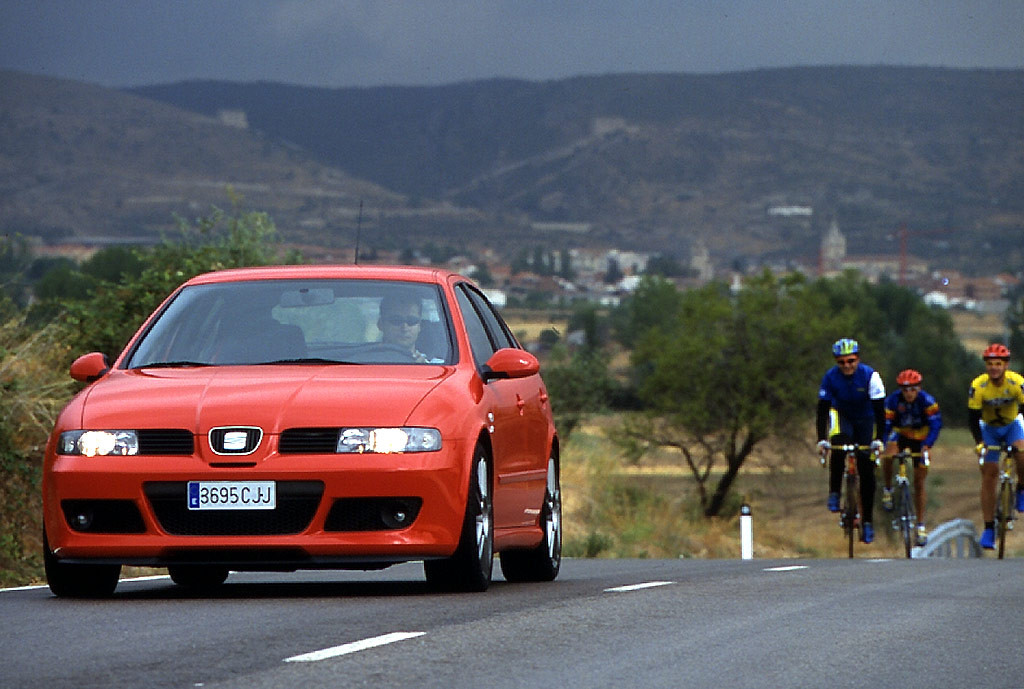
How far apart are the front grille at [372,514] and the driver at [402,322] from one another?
3.70 ft

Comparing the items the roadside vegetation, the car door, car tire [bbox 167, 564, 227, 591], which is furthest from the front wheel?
car tire [bbox 167, 564, 227, 591]

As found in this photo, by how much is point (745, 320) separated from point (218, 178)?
95376 millimetres

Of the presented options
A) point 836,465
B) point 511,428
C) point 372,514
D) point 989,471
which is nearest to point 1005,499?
point 989,471

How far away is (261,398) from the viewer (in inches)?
373

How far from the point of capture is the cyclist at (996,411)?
68.3 feet

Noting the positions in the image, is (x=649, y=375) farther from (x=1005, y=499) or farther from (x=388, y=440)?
(x=388, y=440)

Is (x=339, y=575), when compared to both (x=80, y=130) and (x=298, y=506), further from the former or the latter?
(x=80, y=130)

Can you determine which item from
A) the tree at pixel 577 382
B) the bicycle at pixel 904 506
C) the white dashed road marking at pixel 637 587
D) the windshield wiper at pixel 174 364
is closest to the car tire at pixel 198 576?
the windshield wiper at pixel 174 364

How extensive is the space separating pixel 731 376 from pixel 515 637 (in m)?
63.9

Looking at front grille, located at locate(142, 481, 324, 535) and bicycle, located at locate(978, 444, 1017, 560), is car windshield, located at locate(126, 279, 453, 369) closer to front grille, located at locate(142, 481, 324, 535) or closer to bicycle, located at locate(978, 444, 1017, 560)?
front grille, located at locate(142, 481, 324, 535)

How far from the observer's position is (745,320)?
2879 inches

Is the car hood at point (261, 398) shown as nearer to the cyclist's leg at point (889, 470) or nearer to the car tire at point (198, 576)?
the car tire at point (198, 576)

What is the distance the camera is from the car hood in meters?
9.35

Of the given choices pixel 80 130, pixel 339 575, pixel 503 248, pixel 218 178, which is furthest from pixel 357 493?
pixel 80 130
